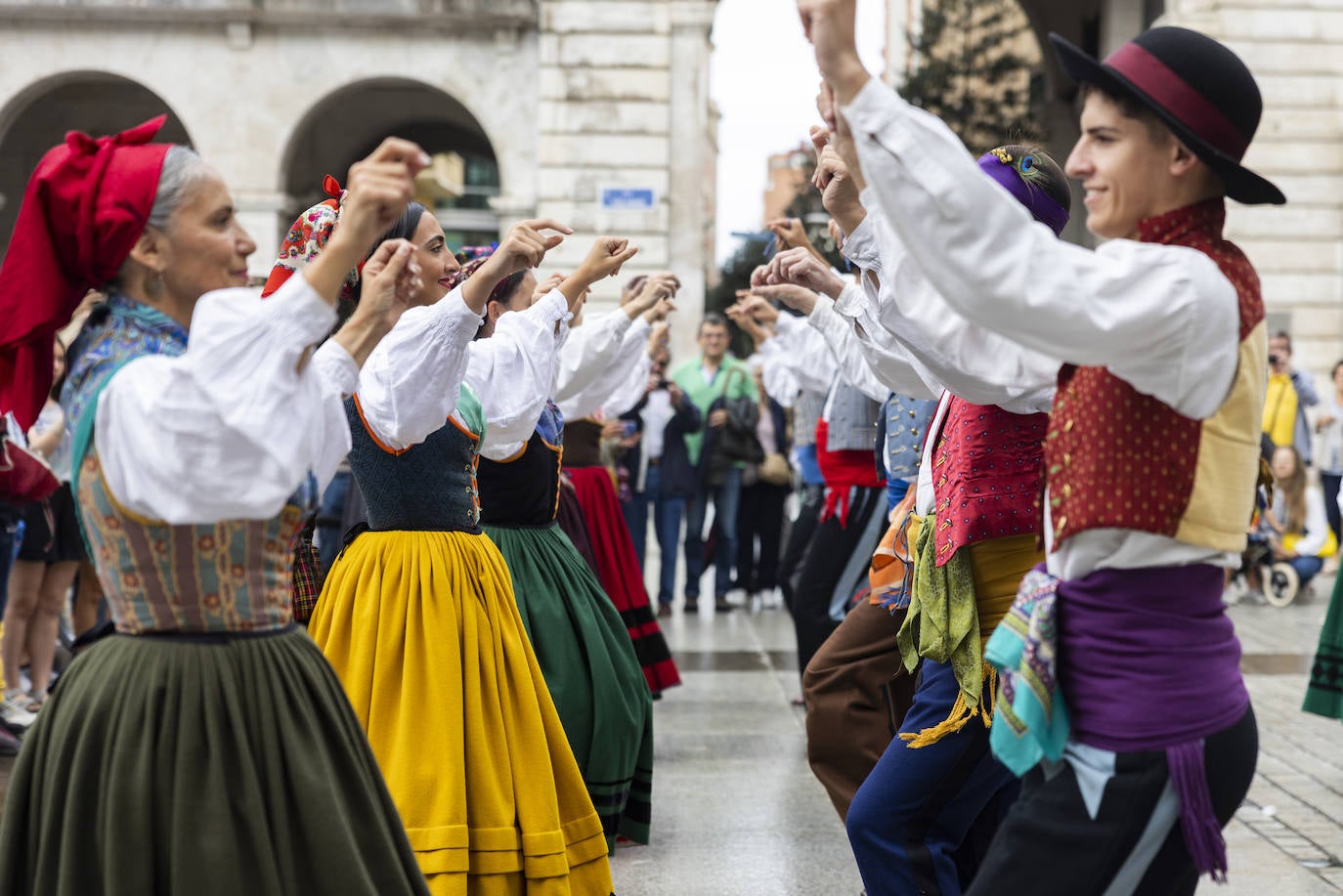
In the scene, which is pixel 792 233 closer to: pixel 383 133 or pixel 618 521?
pixel 618 521

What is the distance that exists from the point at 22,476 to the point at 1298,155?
1209cm

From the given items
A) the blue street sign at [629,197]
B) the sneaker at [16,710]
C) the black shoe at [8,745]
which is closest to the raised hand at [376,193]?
the black shoe at [8,745]

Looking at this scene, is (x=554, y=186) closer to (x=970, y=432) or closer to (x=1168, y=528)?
(x=970, y=432)

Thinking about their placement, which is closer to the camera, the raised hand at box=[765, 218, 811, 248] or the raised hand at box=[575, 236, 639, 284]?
the raised hand at box=[575, 236, 639, 284]

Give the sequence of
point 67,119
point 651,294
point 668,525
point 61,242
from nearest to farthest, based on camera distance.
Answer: point 61,242 → point 651,294 → point 668,525 → point 67,119

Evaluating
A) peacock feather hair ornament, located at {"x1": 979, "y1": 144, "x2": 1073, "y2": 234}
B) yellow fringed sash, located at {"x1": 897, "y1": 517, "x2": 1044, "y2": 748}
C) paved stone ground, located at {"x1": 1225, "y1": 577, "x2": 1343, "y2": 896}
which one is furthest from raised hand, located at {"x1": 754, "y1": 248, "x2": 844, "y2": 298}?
paved stone ground, located at {"x1": 1225, "y1": 577, "x2": 1343, "y2": 896}

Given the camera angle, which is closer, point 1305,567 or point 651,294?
point 651,294

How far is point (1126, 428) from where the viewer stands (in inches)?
84.5

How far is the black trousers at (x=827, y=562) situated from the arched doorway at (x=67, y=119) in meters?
12.9

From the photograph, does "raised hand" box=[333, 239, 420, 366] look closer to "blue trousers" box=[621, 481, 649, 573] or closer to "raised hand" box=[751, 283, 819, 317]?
"raised hand" box=[751, 283, 819, 317]

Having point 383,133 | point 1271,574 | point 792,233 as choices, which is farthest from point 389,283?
point 383,133

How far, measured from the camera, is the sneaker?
6383 mm

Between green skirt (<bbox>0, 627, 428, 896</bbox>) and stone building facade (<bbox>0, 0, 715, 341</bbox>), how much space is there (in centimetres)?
1195

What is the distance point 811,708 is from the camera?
4250 mm
